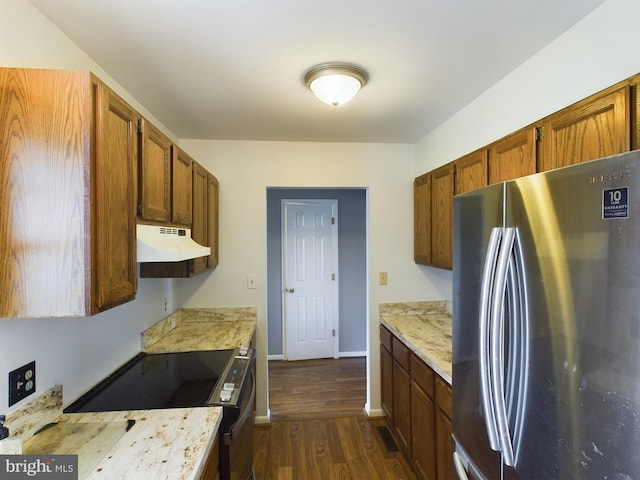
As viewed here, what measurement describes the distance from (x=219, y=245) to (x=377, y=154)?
5.29 feet

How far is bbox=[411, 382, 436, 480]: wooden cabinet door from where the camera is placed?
1763mm

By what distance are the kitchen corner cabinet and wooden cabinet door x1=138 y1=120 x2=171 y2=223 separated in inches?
12.9

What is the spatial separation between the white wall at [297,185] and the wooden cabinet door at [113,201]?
55.5 inches

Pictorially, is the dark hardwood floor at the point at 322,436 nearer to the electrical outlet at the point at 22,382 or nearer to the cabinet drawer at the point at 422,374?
the cabinet drawer at the point at 422,374

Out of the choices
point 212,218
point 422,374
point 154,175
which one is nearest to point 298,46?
point 154,175

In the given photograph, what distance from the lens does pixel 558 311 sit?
2.59ft

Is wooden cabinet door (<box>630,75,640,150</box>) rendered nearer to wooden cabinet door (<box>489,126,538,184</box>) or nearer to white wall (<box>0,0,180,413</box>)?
wooden cabinet door (<box>489,126,538,184</box>)

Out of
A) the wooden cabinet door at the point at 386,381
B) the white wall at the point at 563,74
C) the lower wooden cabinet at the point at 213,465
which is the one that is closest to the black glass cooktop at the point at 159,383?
the lower wooden cabinet at the point at 213,465

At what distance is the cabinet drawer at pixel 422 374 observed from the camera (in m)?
1.78

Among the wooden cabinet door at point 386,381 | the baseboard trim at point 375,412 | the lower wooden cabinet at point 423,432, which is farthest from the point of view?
the baseboard trim at point 375,412

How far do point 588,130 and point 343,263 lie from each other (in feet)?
10.5

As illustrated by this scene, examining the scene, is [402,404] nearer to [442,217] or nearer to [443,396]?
[443,396]

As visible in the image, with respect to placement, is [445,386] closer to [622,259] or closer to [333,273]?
[622,259]

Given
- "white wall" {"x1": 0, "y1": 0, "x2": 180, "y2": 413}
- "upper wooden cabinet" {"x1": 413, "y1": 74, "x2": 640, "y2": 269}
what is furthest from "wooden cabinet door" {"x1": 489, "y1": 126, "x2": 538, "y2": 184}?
"white wall" {"x1": 0, "y1": 0, "x2": 180, "y2": 413}
